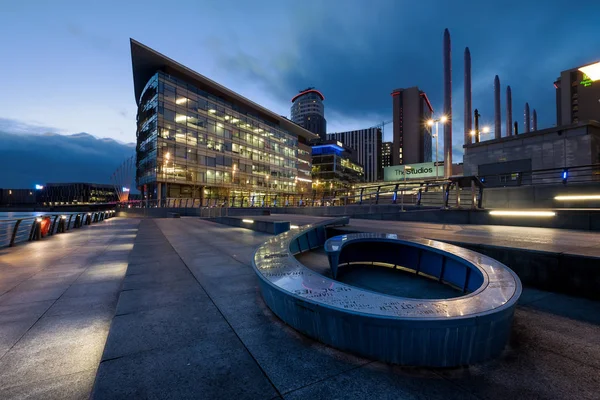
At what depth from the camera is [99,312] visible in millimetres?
3598

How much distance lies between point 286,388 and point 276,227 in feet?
28.1

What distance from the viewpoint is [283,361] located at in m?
2.33

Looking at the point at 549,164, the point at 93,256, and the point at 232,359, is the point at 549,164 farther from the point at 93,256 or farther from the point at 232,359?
the point at 93,256

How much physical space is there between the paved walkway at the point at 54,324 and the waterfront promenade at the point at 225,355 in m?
0.01

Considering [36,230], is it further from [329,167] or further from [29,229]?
[329,167]

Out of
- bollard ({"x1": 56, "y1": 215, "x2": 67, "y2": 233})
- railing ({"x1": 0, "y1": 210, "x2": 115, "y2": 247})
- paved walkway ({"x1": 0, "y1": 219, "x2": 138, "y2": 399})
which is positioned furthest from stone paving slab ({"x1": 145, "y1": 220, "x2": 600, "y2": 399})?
bollard ({"x1": 56, "y1": 215, "x2": 67, "y2": 233})

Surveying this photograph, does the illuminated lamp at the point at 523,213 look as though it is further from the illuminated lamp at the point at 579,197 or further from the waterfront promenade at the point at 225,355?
the waterfront promenade at the point at 225,355

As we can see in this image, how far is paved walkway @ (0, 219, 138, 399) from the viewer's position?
2.12m

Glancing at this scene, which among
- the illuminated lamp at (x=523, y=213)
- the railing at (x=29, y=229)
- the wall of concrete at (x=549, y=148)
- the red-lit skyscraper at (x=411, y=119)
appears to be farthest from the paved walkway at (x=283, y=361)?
the red-lit skyscraper at (x=411, y=119)

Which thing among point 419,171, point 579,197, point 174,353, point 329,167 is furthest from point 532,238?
point 329,167

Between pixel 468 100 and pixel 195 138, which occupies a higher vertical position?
pixel 468 100

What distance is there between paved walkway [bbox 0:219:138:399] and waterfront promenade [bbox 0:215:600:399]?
0.01m

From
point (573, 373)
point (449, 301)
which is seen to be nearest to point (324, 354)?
point (449, 301)

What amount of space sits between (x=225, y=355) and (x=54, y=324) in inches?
94.3
